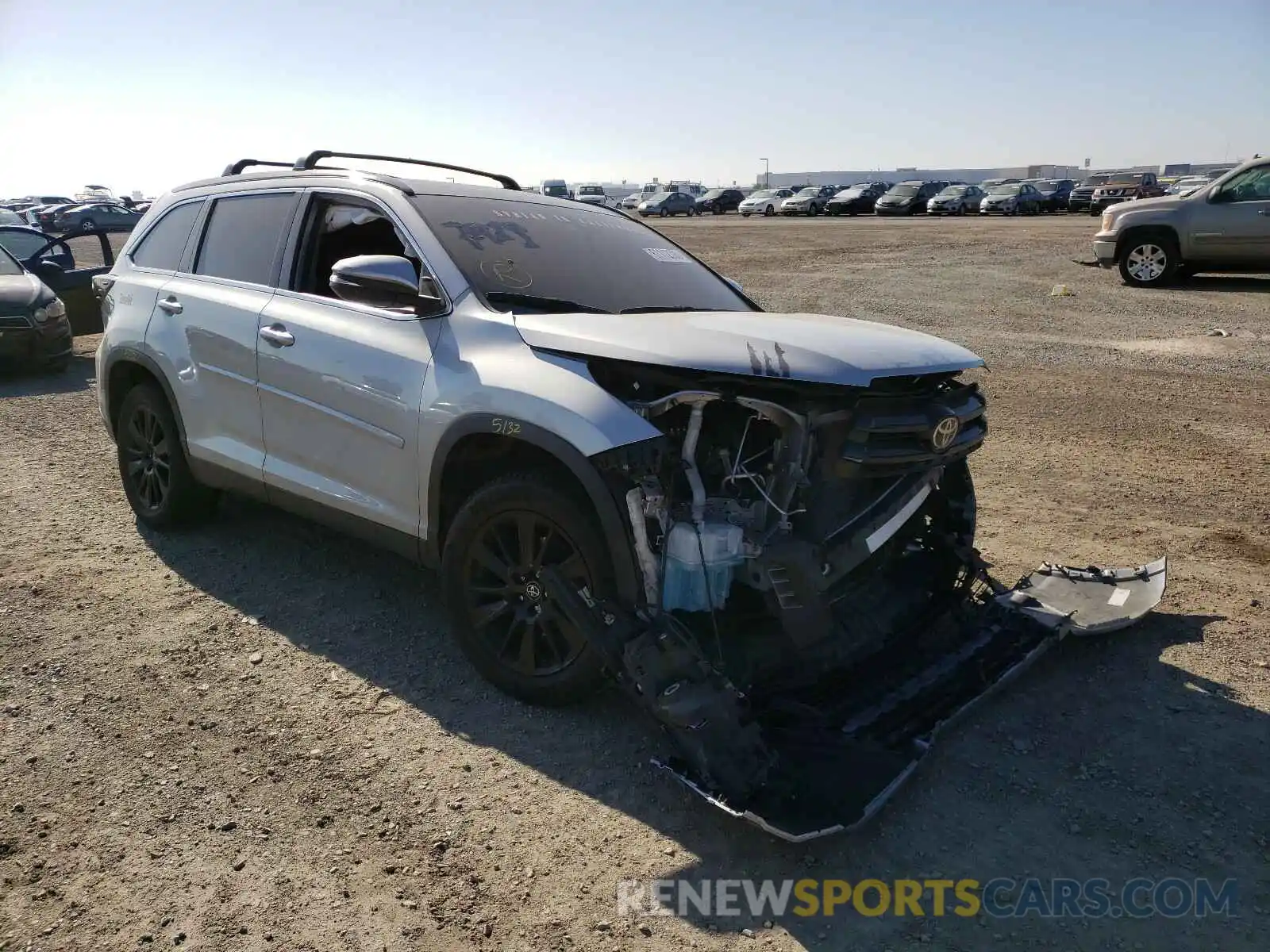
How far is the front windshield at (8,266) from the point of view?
36.5 feet

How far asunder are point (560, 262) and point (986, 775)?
8.63 feet

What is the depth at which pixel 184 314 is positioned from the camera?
5047mm

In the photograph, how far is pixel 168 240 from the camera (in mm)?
5516

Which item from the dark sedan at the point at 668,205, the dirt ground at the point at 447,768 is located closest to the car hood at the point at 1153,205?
the dirt ground at the point at 447,768

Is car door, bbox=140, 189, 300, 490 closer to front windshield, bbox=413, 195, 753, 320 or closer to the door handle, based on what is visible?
the door handle

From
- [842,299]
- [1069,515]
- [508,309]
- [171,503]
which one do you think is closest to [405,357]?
[508,309]

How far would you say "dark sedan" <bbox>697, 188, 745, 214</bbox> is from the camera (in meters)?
54.9

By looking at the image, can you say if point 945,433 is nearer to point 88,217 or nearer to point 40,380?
point 40,380

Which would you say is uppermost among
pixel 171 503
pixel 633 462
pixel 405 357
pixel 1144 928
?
pixel 405 357

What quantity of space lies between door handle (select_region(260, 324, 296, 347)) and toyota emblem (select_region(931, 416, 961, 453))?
2.75 metres

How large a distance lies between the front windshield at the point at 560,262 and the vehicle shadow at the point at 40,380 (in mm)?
7605

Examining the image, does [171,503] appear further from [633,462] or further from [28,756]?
[633,462]

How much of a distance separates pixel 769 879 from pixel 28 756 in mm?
2597

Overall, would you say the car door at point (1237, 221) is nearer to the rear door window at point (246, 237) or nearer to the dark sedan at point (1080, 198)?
the rear door window at point (246, 237)
